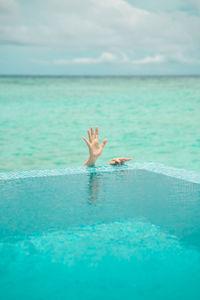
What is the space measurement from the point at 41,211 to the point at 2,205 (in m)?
0.38

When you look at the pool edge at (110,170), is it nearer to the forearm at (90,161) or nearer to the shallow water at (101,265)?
the forearm at (90,161)

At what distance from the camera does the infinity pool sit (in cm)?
218

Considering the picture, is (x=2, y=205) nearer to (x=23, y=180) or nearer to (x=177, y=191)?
(x=23, y=180)

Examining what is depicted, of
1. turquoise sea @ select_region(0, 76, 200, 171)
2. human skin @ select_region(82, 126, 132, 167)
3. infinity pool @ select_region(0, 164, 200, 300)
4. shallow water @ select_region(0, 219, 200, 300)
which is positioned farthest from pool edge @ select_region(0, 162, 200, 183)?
turquoise sea @ select_region(0, 76, 200, 171)

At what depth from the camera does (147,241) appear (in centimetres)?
270

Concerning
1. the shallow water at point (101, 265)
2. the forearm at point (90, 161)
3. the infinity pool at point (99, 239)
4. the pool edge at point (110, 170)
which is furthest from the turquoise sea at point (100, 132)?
the shallow water at point (101, 265)

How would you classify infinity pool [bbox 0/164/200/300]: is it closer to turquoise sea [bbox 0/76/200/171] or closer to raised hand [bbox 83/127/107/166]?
raised hand [bbox 83/127/107/166]

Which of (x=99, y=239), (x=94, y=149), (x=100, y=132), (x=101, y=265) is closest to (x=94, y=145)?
(x=94, y=149)

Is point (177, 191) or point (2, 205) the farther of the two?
point (177, 191)

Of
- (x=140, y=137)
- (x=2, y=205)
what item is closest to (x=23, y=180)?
(x=2, y=205)

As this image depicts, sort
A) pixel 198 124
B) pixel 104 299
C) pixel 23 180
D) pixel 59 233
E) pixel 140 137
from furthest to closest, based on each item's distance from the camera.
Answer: pixel 198 124 < pixel 140 137 < pixel 23 180 < pixel 59 233 < pixel 104 299

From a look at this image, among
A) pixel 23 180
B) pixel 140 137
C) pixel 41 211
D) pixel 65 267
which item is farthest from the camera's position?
pixel 140 137

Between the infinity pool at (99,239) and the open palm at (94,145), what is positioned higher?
the open palm at (94,145)

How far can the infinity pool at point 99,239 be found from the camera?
218 centimetres
